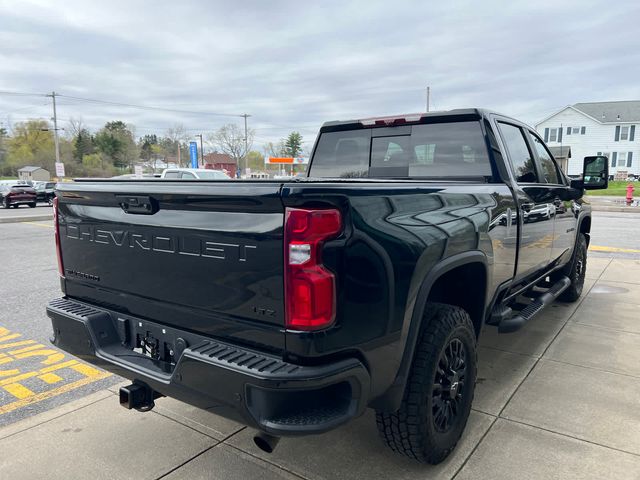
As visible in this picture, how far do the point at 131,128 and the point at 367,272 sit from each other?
9377cm

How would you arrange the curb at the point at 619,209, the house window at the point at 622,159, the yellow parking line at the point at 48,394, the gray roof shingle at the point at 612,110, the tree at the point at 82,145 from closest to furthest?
the yellow parking line at the point at 48,394
the curb at the point at 619,209
the gray roof shingle at the point at 612,110
the house window at the point at 622,159
the tree at the point at 82,145

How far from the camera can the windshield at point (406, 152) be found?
3.56 metres

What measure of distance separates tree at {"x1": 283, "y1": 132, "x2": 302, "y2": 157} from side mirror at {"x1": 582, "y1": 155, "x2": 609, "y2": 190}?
289 feet

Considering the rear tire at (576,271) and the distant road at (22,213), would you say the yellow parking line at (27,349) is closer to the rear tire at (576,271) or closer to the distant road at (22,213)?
the rear tire at (576,271)

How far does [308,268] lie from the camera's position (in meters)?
1.83

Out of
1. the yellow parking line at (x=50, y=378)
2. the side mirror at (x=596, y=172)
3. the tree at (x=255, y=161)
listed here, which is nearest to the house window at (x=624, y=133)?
the side mirror at (x=596, y=172)

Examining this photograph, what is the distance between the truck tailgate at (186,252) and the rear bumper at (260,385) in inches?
3.9

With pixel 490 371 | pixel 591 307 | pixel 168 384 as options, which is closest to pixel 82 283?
pixel 168 384

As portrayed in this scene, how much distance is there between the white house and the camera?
164ft

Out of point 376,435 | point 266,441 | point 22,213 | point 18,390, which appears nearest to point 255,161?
point 22,213

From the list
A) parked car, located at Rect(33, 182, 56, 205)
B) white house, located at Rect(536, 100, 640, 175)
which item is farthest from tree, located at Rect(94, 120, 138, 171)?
white house, located at Rect(536, 100, 640, 175)

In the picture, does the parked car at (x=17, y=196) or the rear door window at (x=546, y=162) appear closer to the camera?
the rear door window at (x=546, y=162)

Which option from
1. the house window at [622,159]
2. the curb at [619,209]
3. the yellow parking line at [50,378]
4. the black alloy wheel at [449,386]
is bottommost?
the yellow parking line at [50,378]

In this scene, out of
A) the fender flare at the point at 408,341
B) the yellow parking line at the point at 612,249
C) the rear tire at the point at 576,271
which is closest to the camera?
the fender flare at the point at 408,341
